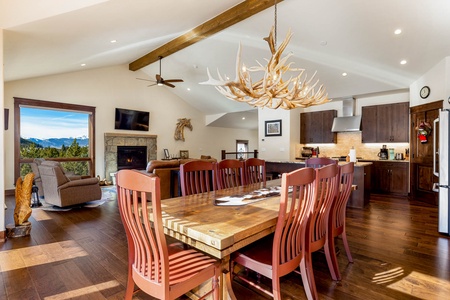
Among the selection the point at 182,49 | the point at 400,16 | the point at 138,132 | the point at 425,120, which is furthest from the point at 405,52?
the point at 138,132

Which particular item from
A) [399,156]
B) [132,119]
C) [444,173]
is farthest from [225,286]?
[132,119]

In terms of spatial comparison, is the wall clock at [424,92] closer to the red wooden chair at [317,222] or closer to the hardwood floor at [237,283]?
the hardwood floor at [237,283]

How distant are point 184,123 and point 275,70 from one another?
744cm

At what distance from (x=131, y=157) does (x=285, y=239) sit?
302 inches

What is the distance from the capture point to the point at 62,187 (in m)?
4.38

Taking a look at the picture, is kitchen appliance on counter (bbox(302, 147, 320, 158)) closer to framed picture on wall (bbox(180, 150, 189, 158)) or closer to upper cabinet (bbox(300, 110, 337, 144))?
upper cabinet (bbox(300, 110, 337, 144))

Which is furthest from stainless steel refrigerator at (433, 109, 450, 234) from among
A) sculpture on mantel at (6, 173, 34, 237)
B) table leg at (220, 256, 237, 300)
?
sculpture on mantel at (6, 173, 34, 237)

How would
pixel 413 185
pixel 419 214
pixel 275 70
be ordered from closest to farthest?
1. pixel 275 70
2. pixel 419 214
3. pixel 413 185

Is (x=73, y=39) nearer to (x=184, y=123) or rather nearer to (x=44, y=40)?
(x=44, y=40)

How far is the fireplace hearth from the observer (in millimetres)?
7980

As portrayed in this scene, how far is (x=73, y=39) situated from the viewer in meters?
3.92

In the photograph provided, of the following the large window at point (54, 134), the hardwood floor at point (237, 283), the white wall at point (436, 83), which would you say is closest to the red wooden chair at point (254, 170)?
the hardwood floor at point (237, 283)

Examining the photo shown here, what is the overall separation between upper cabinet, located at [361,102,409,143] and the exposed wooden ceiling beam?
451 cm

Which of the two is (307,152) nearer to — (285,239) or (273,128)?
(273,128)
